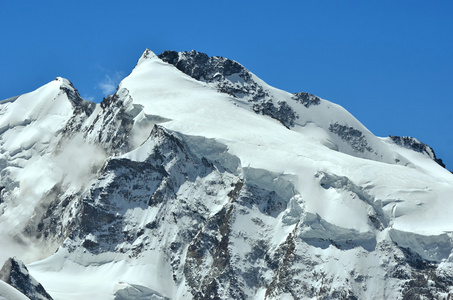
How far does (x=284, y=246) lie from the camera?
596 ft

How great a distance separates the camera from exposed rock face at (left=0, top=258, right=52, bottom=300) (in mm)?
155000

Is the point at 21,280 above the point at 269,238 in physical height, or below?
below

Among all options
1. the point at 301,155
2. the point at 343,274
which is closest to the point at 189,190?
the point at 301,155

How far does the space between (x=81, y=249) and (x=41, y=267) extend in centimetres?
791

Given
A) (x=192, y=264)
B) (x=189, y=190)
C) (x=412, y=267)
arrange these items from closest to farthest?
(x=412, y=267)
(x=192, y=264)
(x=189, y=190)

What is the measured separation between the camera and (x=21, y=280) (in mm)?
156625

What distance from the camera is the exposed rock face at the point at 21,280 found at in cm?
15500

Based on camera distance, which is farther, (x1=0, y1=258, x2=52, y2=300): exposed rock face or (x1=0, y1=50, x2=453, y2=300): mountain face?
(x1=0, y1=50, x2=453, y2=300): mountain face

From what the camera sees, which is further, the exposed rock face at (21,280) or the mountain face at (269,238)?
the mountain face at (269,238)

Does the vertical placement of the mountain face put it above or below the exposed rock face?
above

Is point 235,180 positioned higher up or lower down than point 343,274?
higher up

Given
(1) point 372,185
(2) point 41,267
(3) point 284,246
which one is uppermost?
(1) point 372,185

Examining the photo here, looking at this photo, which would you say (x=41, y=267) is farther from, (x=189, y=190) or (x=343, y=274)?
(x=343, y=274)

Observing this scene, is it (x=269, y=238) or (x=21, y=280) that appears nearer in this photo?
(x=21, y=280)
